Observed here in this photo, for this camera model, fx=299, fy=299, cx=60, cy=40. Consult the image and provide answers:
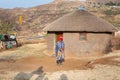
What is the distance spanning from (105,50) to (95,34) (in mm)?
1839

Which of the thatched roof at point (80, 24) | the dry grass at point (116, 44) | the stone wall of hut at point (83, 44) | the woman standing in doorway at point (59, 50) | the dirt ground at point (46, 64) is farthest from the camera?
the dry grass at point (116, 44)

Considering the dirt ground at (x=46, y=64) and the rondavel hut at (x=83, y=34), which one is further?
the rondavel hut at (x=83, y=34)

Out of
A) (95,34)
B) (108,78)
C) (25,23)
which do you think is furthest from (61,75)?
(25,23)

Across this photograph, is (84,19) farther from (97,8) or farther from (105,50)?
(97,8)

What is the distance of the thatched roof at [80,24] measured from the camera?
2473 centimetres

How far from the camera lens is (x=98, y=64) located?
20234 mm

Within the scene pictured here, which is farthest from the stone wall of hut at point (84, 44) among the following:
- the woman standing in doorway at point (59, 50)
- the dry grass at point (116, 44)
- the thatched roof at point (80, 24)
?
the dry grass at point (116, 44)

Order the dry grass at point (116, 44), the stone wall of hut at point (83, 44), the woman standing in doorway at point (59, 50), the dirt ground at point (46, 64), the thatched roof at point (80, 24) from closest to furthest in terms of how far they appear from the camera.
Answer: the dirt ground at point (46, 64) < the woman standing in doorway at point (59, 50) < the thatched roof at point (80, 24) < the stone wall of hut at point (83, 44) < the dry grass at point (116, 44)

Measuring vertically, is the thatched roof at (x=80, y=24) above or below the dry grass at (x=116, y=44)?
above

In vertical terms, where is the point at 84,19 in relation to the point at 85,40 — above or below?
above

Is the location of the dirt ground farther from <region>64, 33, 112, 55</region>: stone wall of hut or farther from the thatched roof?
the thatched roof

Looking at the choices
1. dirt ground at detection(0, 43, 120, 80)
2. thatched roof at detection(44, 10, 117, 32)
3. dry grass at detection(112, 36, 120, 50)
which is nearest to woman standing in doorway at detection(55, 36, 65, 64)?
dirt ground at detection(0, 43, 120, 80)

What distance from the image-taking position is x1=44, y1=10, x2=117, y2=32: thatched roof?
81.1ft

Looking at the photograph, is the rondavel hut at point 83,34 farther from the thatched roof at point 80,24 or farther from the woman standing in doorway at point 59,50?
the woman standing in doorway at point 59,50
